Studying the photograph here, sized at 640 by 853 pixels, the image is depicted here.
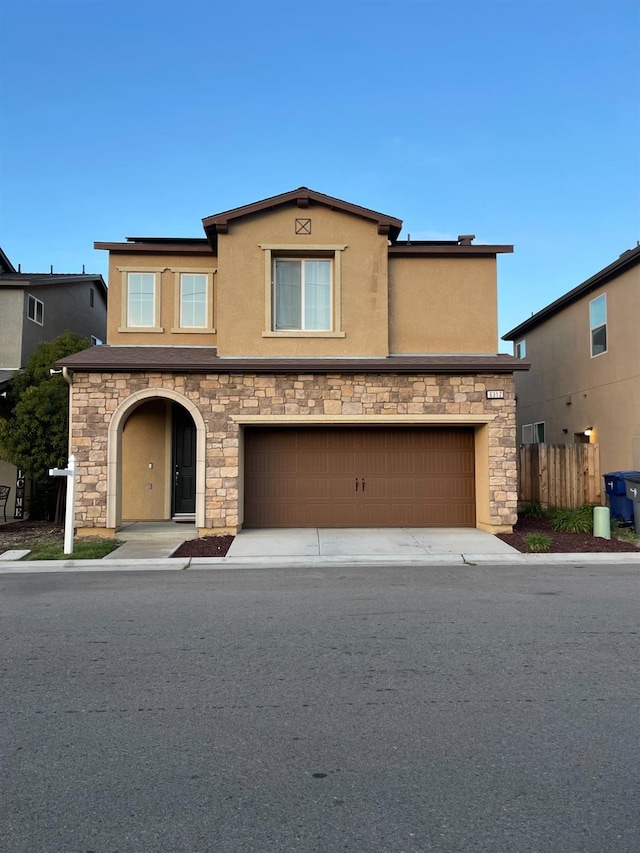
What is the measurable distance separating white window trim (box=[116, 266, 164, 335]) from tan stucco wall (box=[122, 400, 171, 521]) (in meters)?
1.77

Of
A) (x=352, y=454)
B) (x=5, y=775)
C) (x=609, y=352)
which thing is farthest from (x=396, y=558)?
(x=609, y=352)

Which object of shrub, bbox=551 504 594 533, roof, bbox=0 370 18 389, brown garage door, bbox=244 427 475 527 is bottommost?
shrub, bbox=551 504 594 533

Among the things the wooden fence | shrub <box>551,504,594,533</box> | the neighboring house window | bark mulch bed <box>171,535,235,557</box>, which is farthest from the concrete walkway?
the neighboring house window

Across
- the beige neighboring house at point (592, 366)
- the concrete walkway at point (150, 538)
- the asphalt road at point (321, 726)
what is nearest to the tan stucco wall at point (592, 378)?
the beige neighboring house at point (592, 366)

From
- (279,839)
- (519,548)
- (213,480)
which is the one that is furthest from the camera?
(213,480)

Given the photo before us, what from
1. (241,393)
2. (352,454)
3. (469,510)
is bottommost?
(469,510)

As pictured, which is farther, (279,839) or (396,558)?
(396,558)

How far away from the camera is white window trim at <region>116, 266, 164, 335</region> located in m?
14.7

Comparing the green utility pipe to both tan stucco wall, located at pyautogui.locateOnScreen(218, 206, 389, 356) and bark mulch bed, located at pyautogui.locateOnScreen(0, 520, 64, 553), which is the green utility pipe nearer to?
tan stucco wall, located at pyautogui.locateOnScreen(218, 206, 389, 356)

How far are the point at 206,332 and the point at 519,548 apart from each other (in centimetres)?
818

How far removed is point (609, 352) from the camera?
17.2 m

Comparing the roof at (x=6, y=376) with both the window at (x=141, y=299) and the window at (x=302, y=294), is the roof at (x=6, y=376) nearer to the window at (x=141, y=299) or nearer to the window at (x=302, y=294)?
the window at (x=141, y=299)

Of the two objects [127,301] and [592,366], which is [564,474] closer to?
[592,366]

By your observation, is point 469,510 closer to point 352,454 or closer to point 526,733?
point 352,454
